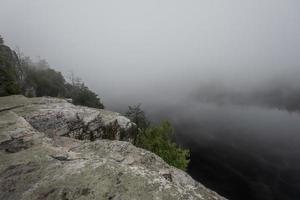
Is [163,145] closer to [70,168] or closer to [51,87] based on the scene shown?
[70,168]

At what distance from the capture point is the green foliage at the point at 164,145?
188 ft

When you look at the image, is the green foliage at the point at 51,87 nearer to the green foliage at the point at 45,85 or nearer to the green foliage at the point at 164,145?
the green foliage at the point at 45,85

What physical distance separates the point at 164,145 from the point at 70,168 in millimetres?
43157

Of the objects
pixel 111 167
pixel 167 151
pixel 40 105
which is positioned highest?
pixel 40 105

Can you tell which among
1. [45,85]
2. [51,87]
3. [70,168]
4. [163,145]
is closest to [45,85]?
[45,85]

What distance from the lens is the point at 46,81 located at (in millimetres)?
112500

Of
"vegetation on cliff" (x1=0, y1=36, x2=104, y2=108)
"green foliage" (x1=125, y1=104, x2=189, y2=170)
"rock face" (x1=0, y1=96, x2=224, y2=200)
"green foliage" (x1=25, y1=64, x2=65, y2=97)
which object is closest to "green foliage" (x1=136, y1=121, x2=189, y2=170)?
"green foliage" (x1=125, y1=104, x2=189, y2=170)

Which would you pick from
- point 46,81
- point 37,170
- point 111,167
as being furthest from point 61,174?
point 46,81

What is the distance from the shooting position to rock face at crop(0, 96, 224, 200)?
16500 mm

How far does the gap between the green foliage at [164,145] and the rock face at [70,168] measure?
98.1 ft

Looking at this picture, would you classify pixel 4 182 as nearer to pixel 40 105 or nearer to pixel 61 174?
pixel 61 174

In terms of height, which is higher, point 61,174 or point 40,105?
point 40,105

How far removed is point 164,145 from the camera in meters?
60.4

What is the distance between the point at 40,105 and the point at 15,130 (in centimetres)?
976
